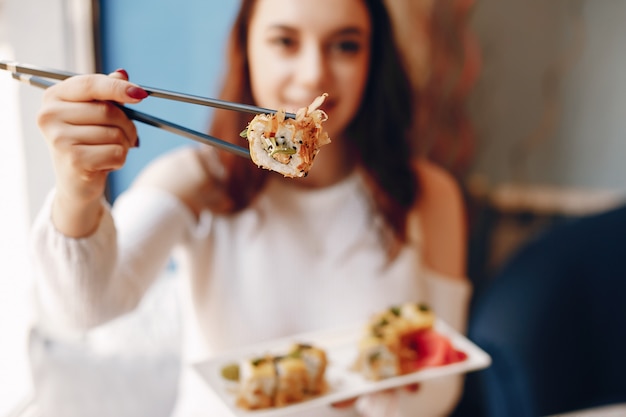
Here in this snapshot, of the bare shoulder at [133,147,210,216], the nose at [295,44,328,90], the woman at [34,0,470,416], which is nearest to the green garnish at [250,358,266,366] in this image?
the woman at [34,0,470,416]

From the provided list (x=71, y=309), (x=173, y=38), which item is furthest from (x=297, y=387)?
(x=173, y=38)

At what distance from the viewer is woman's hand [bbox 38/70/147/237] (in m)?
0.72

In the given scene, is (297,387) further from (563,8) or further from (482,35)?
(563,8)

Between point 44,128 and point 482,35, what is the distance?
1603 mm

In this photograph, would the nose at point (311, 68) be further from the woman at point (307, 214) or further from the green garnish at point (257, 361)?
the green garnish at point (257, 361)

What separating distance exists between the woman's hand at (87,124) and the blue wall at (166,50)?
614 millimetres

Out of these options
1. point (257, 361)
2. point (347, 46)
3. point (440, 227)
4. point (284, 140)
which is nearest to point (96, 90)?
point (284, 140)

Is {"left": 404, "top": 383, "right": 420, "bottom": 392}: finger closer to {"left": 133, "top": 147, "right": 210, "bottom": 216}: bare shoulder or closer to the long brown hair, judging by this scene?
the long brown hair

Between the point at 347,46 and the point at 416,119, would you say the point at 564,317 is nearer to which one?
the point at 416,119

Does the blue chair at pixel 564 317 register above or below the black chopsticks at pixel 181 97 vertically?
below

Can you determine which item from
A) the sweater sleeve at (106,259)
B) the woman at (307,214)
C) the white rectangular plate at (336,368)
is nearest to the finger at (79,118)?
the sweater sleeve at (106,259)

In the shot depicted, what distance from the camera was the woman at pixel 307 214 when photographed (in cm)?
118

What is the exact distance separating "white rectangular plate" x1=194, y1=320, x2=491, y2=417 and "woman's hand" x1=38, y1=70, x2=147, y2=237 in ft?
1.35

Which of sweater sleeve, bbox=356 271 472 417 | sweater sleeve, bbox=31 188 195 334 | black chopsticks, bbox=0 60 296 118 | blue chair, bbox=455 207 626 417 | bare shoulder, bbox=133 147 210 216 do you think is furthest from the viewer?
blue chair, bbox=455 207 626 417
